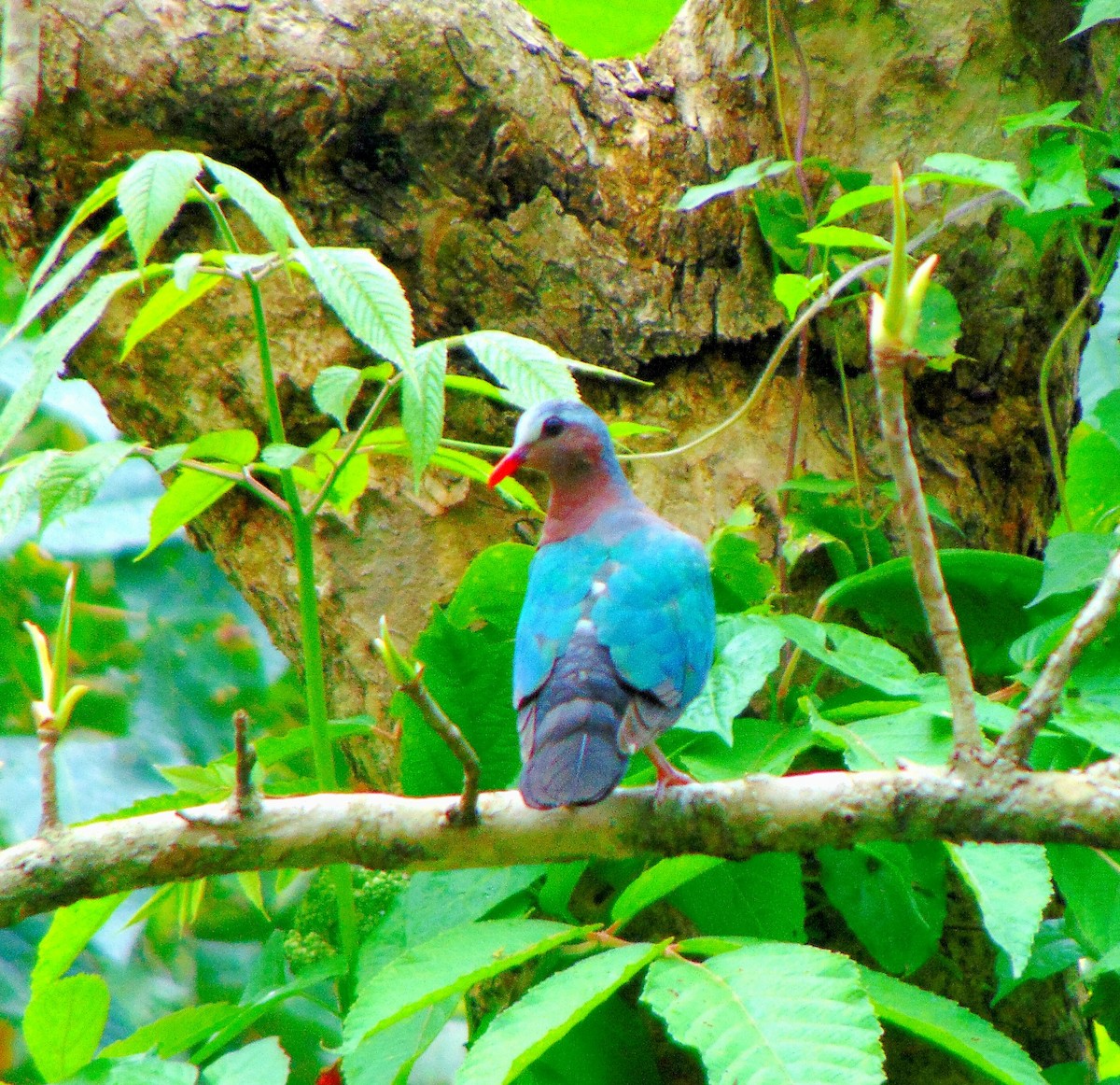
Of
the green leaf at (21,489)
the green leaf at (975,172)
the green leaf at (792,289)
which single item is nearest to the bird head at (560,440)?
the green leaf at (792,289)

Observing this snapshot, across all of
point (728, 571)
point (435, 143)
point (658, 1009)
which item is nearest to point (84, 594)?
point (435, 143)

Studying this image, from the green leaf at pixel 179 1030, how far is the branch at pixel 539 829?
744 mm

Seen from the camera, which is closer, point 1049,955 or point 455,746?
point 455,746

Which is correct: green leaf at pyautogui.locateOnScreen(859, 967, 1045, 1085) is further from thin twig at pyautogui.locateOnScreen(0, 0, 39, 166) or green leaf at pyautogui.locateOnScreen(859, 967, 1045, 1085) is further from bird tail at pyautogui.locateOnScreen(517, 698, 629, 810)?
thin twig at pyautogui.locateOnScreen(0, 0, 39, 166)

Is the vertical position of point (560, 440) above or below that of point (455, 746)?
above

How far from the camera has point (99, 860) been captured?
4.89 feet

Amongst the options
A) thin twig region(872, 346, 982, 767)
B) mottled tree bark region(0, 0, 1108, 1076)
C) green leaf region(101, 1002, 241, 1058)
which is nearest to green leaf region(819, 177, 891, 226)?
mottled tree bark region(0, 0, 1108, 1076)

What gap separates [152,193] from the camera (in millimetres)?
1486

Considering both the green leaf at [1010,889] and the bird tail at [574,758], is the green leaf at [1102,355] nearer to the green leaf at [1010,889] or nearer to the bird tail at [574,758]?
the green leaf at [1010,889]

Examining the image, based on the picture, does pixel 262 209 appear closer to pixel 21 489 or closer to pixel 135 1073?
pixel 21 489

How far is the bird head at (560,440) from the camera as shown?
7.93 feet

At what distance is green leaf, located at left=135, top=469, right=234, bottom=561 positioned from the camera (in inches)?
78.7

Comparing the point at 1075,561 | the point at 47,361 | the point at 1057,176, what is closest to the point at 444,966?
the point at 47,361

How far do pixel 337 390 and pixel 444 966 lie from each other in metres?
0.87
